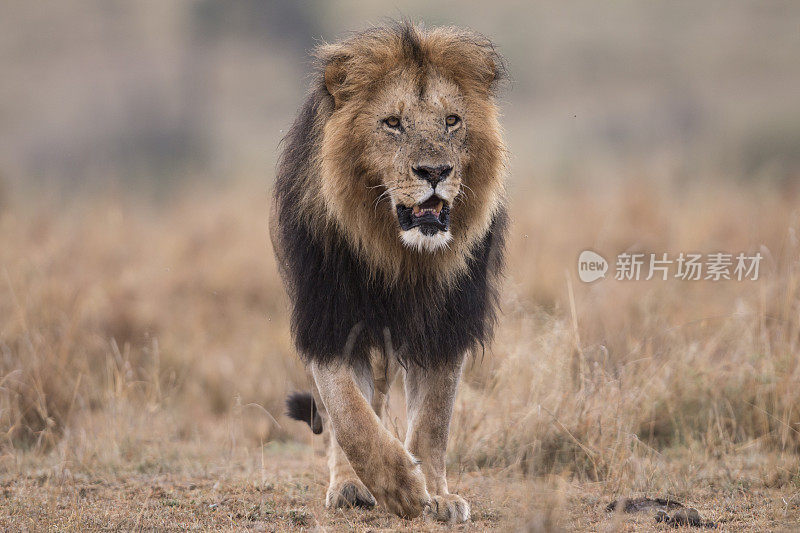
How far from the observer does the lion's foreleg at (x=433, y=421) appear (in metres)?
4.84

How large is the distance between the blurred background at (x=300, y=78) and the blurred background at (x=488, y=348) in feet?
0.55

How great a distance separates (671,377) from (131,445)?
10.4 feet

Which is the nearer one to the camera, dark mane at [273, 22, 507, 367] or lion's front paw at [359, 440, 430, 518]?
lion's front paw at [359, 440, 430, 518]

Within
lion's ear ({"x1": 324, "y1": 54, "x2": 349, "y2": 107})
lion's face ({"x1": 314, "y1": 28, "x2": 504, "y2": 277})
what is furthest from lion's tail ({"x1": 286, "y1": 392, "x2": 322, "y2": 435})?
lion's ear ({"x1": 324, "y1": 54, "x2": 349, "y2": 107})

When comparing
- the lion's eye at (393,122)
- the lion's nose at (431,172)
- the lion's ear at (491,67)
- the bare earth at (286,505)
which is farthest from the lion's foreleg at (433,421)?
the lion's ear at (491,67)

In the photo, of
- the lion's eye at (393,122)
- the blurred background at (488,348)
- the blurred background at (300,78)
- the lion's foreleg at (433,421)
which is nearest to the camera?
the lion's eye at (393,122)

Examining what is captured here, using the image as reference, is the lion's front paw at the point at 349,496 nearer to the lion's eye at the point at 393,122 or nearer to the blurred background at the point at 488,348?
the blurred background at the point at 488,348

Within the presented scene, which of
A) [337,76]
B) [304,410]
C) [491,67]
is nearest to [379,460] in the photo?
[304,410]

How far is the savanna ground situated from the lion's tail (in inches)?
11.8

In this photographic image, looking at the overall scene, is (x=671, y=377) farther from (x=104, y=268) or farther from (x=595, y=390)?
(x=104, y=268)

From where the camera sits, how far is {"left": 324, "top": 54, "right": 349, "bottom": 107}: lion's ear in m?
4.71

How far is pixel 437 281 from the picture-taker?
486 centimetres

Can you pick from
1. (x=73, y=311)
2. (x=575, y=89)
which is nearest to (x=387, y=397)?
(x=73, y=311)

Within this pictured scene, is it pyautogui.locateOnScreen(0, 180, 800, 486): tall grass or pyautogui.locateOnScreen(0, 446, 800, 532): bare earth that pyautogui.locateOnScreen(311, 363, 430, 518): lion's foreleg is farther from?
pyautogui.locateOnScreen(0, 180, 800, 486): tall grass
